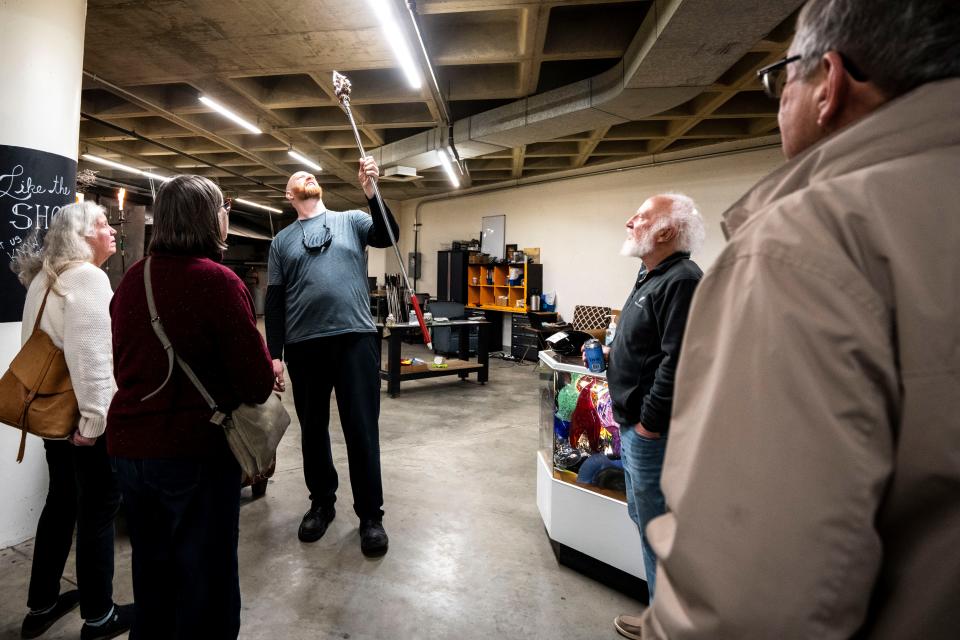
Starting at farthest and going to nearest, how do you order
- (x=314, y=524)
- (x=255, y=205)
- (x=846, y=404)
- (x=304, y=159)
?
(x=255, y=205) → (x=304, y=159) → (x=314, y=524) → (x=846, y=404)

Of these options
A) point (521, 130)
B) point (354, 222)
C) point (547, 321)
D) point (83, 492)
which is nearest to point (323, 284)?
point (354, 222)

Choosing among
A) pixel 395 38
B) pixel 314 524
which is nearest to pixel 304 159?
pixel 395 38

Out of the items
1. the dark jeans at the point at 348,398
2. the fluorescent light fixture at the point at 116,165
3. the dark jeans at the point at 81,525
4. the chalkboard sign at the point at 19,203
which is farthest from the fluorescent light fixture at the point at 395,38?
the fluorescent light fixture at the point at 116,165

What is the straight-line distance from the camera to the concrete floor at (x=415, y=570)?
6.53 feet

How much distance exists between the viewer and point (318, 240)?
2447mm

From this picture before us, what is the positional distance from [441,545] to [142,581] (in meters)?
1.50

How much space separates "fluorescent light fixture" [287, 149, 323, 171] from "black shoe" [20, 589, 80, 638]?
698 centimetres

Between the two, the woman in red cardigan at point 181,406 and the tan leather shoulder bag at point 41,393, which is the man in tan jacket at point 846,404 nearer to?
the woman in red cardigan at point 181,406

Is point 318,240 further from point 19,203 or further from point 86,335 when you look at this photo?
point 19,203

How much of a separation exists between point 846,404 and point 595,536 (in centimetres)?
208

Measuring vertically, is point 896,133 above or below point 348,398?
above

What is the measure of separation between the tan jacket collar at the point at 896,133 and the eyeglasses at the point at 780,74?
3.2 inches

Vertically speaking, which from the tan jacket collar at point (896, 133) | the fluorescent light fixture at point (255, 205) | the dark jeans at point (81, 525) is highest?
the fluorescent light fixture at point (255, 205)

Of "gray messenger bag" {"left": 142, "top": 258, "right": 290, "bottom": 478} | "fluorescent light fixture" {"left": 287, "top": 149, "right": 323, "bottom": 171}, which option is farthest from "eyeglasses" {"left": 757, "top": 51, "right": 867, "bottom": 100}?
"fluorescent light fixture" {"left": 287, "top": 149, "right": 323, "bottom": 171}
